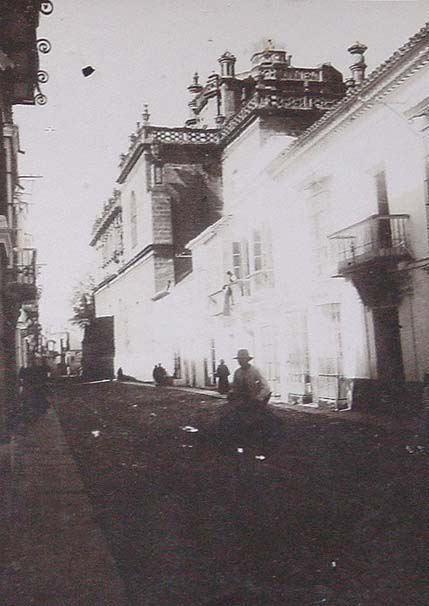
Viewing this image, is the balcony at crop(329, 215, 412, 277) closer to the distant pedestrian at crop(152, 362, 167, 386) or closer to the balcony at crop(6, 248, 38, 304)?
the distant pedestrian at crop(152, 362, 167, 386)

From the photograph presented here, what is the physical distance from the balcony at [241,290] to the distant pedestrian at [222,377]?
0.83 ft

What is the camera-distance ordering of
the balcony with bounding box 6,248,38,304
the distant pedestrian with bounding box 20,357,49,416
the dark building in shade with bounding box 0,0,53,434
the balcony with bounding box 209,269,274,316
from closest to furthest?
the dark building in shade with bounding box 0,0,53,434 < the balcony with bounding box 209,269,274,316 < the balcony with bounding box 6,248,38,304 < the distant pedestrian with bounding box 20,357,49,416

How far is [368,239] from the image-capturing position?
3.45 metres

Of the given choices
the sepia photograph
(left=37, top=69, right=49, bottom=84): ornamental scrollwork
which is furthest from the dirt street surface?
(left=37, top=69, right=49, bottom=84): ornamental scrollwork

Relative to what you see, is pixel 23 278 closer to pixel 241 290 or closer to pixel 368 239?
pixel 241 290

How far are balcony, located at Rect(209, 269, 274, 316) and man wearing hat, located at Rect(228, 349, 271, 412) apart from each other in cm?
33

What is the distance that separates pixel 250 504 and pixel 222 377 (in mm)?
574

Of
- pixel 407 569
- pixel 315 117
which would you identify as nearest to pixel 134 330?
pixel 407 569

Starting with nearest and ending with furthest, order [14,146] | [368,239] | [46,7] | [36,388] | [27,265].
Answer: [46,7] → [27,265] → [368,239] → [14,146] → [36,388]

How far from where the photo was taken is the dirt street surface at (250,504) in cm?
169

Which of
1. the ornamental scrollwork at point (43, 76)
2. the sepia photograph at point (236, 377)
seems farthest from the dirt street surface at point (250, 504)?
the ornamental scrollwork at point (43, 76)

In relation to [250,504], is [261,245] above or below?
above

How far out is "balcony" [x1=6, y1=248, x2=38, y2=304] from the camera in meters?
3.27

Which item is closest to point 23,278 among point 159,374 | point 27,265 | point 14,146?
point 27,265
